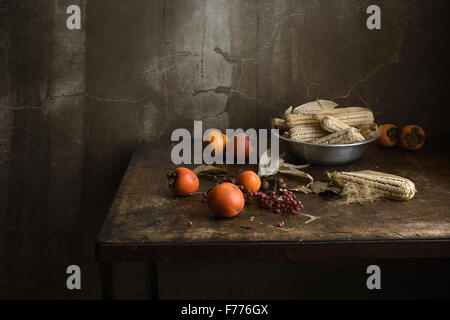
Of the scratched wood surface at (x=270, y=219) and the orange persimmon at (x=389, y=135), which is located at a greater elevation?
the orange persimmon at (x=389, y=135)

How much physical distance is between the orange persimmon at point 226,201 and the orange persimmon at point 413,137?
1093 mm

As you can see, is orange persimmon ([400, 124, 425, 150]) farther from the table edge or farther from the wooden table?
the table edge

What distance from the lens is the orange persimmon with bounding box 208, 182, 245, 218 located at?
139cm

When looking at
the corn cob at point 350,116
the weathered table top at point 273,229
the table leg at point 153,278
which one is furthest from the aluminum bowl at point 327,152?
the table leg at point 153,278

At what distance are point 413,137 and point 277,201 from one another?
3.23ft

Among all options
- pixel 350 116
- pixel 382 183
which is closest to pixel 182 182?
pixel 382 183

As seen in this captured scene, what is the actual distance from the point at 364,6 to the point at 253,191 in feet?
4.33

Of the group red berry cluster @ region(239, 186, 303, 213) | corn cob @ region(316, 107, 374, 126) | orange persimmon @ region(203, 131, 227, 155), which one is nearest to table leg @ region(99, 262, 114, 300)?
red berry cluster @ region(239, 186, 303, 213)

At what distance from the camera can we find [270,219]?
1.44 metres

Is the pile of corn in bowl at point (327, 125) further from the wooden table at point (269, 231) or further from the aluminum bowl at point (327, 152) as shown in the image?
the wooden table at point (269, 231)

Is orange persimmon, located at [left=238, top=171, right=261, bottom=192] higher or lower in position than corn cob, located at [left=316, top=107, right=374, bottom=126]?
lower

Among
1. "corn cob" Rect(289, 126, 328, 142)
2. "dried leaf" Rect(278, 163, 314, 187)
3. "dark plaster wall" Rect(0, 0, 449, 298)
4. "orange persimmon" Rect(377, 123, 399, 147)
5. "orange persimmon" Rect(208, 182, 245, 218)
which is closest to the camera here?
"orange persimmon" Rect(208, 182, 245, 218)

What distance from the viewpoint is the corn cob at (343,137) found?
1771 millimetres
